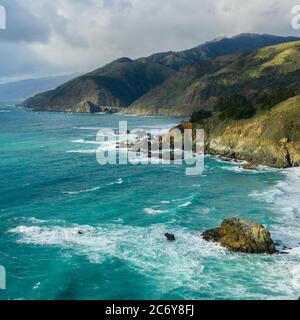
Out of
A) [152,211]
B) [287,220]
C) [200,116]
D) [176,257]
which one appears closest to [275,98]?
[200,116]

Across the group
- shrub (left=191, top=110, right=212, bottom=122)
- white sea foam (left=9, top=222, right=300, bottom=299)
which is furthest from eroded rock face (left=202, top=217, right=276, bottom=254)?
shrub (left=191, top=110, right=212, bottom=122)

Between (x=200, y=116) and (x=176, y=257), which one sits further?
(x=200, y=116)

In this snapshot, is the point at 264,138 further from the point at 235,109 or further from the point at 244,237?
the point at 244,237

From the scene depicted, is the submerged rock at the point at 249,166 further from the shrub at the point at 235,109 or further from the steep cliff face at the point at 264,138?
the shrub at the point at 235,109

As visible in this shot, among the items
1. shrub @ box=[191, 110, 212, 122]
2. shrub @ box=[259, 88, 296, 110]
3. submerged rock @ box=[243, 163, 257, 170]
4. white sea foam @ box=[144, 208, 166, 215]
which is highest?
shrub @ box=[259, 88, 296, 110]

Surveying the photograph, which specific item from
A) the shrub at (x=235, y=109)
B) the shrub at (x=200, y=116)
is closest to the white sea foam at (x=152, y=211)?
the shrub at (x=235, y=109)

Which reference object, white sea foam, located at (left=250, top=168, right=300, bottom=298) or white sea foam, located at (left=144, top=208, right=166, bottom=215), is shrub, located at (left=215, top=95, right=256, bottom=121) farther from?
Answer: white sea foam, located at (left=144, top=208, right=166, bottom=215)
